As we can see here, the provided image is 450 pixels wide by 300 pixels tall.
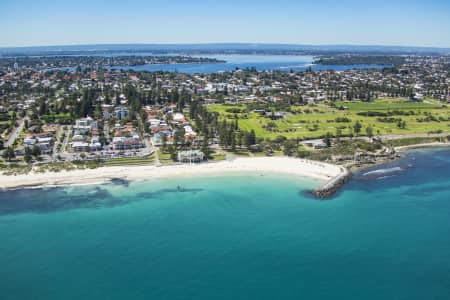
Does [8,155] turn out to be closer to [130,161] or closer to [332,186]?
[130,161]

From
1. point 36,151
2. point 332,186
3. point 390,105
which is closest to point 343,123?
point 390,105

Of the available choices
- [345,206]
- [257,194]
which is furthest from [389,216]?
[257,194]

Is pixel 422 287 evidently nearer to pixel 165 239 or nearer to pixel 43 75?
pixel 165 239

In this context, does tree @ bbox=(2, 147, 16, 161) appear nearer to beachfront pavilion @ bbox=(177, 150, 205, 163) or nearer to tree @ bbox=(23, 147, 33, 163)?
tree @ bbox=(23, 147, 33, 163)

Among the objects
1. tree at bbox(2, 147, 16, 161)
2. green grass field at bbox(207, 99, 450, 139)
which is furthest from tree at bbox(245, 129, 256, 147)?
tree at bbox(2, 147, 16, 161)

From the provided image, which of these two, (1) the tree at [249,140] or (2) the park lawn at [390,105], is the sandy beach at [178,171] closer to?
(1) the tree at [249,140]

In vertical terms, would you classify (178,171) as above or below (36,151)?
below

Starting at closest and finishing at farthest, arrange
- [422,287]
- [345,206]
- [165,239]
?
[422,287] < [165,239] < [345,206]

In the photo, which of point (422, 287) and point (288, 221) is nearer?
point (422, 287)
